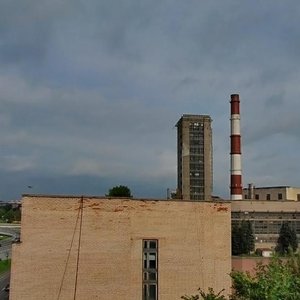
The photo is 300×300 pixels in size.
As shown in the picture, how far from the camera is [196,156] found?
61969 millimetres

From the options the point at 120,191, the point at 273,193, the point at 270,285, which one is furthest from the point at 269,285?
the point at 273,193

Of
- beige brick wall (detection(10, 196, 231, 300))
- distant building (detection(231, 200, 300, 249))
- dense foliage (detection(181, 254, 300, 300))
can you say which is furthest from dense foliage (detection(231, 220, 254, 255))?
dense foliage (detection(181, 254, 300, 300))

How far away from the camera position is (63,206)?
24.8 metres

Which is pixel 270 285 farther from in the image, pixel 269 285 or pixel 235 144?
pixel 235 144

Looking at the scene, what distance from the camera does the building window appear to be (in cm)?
2520

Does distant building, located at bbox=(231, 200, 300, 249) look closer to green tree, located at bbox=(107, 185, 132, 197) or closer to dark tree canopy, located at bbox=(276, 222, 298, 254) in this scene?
dark tree canopy, located at bbox=(276, 222, 298, 254)

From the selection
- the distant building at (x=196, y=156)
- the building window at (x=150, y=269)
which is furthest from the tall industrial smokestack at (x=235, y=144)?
the building window at (x=150, y=269)

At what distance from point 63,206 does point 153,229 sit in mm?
4448

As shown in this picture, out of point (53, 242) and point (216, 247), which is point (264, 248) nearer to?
point (216, 247)

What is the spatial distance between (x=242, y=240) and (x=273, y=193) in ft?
78.1

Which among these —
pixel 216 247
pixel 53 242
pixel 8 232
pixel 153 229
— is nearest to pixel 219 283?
pixel 216 247

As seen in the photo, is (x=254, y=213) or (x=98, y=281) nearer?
(x=98, y=281)

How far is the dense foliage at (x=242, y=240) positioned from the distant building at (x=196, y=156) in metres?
6.18

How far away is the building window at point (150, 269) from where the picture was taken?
82.7 feet
